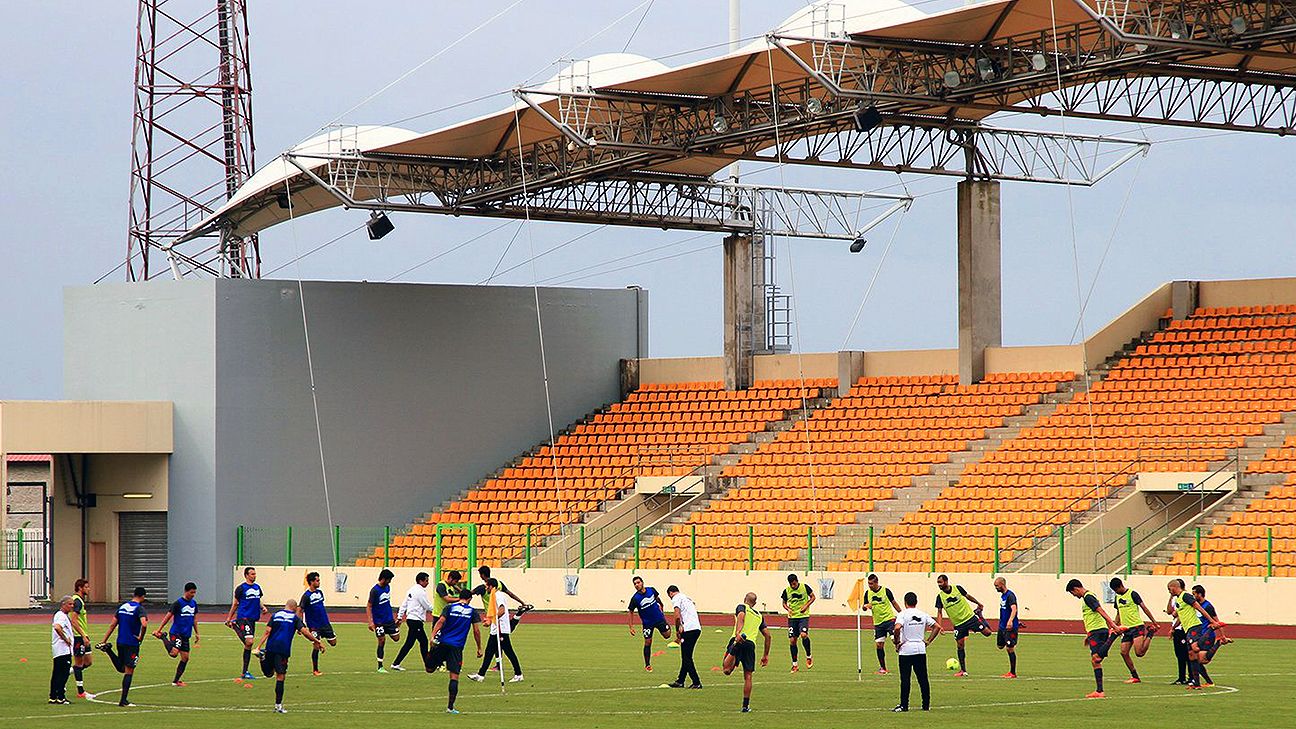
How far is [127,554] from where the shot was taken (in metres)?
49.5

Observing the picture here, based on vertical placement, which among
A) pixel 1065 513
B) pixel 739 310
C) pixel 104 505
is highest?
pixel 739 310

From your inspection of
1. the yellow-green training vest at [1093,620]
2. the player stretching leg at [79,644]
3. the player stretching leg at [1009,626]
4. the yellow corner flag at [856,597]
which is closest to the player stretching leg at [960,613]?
the player stretching leg at [1009,626]

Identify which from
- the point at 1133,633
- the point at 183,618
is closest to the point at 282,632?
the point at 183,618

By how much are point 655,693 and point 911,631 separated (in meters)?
4.24

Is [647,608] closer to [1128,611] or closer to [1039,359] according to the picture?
[1128,611]

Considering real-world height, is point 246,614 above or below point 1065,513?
below

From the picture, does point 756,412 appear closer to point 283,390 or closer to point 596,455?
point 596,455

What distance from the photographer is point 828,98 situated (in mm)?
40688

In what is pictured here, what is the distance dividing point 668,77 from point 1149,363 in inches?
596

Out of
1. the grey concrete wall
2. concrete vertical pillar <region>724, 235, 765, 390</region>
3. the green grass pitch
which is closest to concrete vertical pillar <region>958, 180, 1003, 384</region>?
concrete vertical pillar <region>724, 235, 765, 390</region>

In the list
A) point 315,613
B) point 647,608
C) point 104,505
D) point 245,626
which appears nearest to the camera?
point 245,626

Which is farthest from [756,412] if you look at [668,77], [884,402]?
[668,77]

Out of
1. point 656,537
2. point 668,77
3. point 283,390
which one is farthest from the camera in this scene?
point 283,390

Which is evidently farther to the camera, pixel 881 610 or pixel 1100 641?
pixel 881 610
